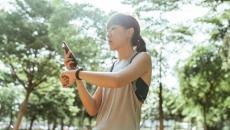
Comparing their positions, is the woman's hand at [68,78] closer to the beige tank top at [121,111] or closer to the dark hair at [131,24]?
the beige tank top at [121,111]

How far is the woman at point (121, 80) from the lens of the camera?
1771 mm

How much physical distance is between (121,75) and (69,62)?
0.33 m

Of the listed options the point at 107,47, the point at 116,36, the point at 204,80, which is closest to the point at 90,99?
the point at 116,36

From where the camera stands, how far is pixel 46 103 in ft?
117

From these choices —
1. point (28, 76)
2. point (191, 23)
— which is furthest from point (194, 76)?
point (28, 76)

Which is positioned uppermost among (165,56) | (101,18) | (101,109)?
(101,18)

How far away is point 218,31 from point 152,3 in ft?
11.0

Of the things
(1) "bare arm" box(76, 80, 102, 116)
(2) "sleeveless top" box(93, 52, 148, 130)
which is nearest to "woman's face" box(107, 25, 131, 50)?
(2) "sleeveless top" box(93, 52, 148, 130)

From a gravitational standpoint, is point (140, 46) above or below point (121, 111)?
above

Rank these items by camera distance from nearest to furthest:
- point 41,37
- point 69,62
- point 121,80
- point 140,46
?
point 121,80
point 69,62
point 140,46
point 41,37

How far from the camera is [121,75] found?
176 centimetres

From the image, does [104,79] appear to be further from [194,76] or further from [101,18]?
[194,76]

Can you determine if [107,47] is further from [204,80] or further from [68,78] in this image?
[68,78]

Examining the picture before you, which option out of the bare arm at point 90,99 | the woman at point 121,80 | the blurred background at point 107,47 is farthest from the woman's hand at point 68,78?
the blurred background at point 107,47
